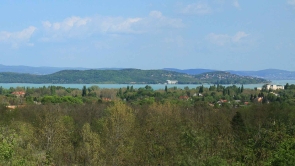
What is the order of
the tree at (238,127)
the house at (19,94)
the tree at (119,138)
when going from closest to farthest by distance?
the tree at (119,138) < the tree at (238,127) < the house at (19,94)

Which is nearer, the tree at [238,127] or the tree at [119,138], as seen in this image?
the tree at [119,138]

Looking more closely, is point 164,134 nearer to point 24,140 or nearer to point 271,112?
point 24,140

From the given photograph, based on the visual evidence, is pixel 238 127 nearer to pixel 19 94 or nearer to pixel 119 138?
pixel 119 138

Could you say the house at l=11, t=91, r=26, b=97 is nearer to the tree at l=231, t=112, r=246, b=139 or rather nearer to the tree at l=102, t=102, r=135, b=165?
the tree at l=231, t=112, r=246, b=139

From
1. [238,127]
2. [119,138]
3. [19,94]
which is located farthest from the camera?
[19,94]

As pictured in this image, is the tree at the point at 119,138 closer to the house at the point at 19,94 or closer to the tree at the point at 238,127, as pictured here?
the tree at the point at 238,127

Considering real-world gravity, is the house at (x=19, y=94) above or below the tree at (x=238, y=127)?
below

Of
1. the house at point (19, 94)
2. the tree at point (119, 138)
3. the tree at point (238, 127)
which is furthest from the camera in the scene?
the house at point (19, 94)

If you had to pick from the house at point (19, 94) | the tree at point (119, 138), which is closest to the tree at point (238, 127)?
the tree at point (119, 138)

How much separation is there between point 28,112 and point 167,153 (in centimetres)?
2846

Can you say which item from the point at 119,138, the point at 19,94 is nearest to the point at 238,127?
the point at 119,138

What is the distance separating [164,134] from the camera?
25.8 m

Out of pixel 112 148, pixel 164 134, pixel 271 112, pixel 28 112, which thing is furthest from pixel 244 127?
pixel 28 112

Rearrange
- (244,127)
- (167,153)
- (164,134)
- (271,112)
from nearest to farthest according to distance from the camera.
Result: 1. (167,153)
2. (164,134)
3. (244,127)
4. (271,112)
